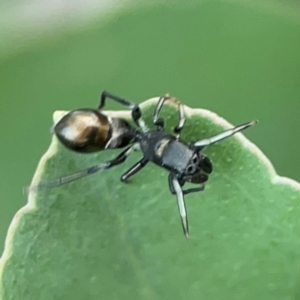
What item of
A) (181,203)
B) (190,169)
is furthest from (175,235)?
(190,169)

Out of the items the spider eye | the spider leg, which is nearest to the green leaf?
the spider leg

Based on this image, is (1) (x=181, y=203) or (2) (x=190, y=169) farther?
(2) (x=190, y=169)

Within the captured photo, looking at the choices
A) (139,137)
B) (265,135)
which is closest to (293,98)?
(265,135)

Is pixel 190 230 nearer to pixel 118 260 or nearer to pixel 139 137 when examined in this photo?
pixel 118 260

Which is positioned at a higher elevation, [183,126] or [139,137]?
[183,126]

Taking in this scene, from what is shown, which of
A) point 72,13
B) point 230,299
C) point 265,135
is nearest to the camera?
point 230,299

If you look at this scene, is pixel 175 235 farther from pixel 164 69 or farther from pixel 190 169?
pixel 164 69
